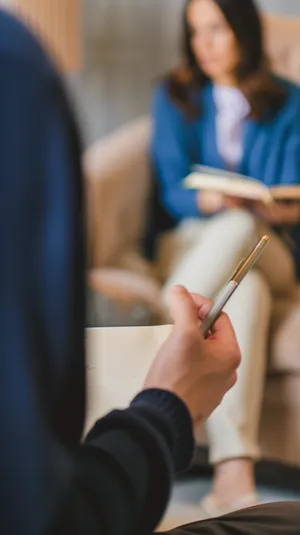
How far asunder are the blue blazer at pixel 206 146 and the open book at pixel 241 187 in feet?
0.18

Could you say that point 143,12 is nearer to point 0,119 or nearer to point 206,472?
point 206,472

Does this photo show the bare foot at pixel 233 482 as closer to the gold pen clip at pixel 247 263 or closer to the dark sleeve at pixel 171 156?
the gold pen clip at pixel 247 263

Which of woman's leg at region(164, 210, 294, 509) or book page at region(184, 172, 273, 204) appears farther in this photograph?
book page at region(184, 172, 273, 204)

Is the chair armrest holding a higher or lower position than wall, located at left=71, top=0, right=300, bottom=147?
lower

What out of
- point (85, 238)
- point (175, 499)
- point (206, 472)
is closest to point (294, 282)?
point (206, 472)

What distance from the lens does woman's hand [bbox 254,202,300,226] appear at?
1370 millimetres

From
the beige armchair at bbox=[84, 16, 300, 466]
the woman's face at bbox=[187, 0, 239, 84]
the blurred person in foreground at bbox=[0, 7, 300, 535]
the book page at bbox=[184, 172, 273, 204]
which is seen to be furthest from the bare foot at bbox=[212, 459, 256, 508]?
the woman's face at bbox=[187, 0, 239, 84]

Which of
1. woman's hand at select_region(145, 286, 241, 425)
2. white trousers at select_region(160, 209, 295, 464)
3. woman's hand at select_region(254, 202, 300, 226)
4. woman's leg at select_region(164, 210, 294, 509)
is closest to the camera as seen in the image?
woman's hand at select_region(145, 286, 241, 425)

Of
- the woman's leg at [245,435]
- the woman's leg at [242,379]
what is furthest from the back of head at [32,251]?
the woman's leg at [245,435]

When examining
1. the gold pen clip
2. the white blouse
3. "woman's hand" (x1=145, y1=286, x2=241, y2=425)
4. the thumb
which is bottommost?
"woman's hand" (x1=145, y1=286, x2=241, y2=425)

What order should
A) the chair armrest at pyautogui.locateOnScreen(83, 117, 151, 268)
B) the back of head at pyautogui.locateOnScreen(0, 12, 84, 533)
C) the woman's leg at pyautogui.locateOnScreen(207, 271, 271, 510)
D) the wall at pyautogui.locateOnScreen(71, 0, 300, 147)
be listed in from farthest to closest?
the wall at pyautogui.locateOnScreen(71, 0, 300, 147) → the chair armrest at pyautogui.locateOnScreen(83, 117, 151, 268) → the woman's leg at pyautogui.locateOnScreen(207, 271, 271, 510) → the back of head at pyautogui.locateOnScreen(0, 12, 84, 533)

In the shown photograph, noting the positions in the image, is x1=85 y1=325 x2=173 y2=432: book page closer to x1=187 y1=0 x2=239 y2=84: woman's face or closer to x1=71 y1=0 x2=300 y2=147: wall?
x1=187 y1=0 x2=239 y2=84: woman's face

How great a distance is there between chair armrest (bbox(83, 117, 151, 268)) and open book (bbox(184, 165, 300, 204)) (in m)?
0.21

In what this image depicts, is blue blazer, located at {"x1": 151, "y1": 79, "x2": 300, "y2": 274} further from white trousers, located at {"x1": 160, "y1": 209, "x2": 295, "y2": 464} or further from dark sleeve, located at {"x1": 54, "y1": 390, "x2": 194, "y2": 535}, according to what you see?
dark sleeve, located at {"x1": 54, "y1": 390, "x2": 194, "y2": 535}
